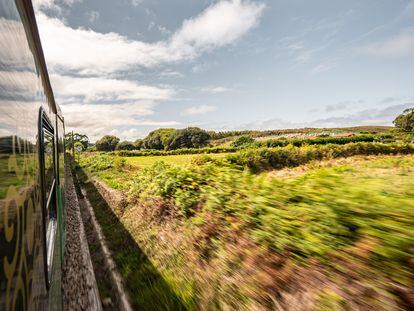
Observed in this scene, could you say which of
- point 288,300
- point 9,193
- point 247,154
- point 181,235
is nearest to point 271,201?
point 288,300

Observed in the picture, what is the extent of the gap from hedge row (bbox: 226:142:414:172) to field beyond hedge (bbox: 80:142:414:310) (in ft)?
43.4

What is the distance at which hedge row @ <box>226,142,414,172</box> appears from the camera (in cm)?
2167

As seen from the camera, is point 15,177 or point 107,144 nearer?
point 15,177

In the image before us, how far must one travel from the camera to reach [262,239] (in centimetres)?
436

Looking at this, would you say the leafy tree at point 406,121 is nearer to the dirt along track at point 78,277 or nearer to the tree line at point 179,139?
the tree line at point 179,139

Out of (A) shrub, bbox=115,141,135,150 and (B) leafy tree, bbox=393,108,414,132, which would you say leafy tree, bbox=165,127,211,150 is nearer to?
(A) shrub, bbox=115,141,135,150

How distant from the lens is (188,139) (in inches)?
3305

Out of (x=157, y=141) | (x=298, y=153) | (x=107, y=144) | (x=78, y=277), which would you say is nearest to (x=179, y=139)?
(x=157, y=141)

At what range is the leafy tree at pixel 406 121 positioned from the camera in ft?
257

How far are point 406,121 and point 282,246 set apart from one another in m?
99.4

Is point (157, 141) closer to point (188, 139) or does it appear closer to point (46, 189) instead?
point (188, 139)

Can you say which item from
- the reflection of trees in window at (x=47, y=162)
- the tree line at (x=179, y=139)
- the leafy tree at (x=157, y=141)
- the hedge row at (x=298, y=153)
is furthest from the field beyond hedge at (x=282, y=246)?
the leafy tree at (x=157, y=141)

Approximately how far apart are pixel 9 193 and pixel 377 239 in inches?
132

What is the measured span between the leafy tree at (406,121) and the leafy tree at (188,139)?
2458 inches
